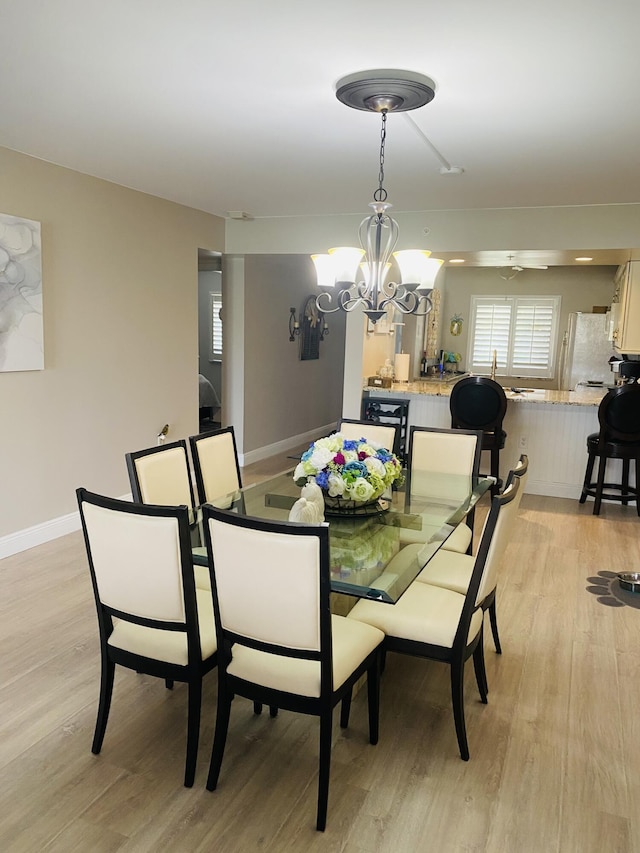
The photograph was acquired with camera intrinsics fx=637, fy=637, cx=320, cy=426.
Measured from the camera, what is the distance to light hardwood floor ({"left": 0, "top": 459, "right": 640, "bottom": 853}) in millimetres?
1939

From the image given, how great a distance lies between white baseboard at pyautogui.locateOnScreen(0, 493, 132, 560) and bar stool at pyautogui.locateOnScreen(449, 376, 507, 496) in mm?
3227

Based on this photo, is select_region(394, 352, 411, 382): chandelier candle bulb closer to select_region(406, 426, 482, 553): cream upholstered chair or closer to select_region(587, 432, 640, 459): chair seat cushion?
select_region(587, 432, 640, 459): chair seat cushion

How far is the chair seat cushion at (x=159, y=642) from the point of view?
2141mm

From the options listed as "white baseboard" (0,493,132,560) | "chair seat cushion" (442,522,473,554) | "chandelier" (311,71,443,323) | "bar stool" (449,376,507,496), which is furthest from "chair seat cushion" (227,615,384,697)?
"bar stool" (449,376,507,496)

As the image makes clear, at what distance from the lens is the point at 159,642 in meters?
2.16

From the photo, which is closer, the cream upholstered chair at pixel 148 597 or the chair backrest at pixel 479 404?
the cream upholstered chair at pixel 148 597

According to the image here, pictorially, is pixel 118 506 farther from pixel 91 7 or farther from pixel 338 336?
pixel 338 336

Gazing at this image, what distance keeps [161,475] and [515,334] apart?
309 inches

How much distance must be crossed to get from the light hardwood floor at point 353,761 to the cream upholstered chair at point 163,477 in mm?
675

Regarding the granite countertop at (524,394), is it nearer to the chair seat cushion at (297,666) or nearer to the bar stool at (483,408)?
the bar stool at (483,408)

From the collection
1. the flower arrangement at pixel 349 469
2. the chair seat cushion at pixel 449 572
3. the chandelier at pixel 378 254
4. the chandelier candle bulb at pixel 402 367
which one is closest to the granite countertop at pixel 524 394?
the chandelier candle bulb at pixel 402 367

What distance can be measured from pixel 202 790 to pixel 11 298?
299cm

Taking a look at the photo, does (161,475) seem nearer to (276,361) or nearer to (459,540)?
(459,540)

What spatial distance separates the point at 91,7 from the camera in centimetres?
202
